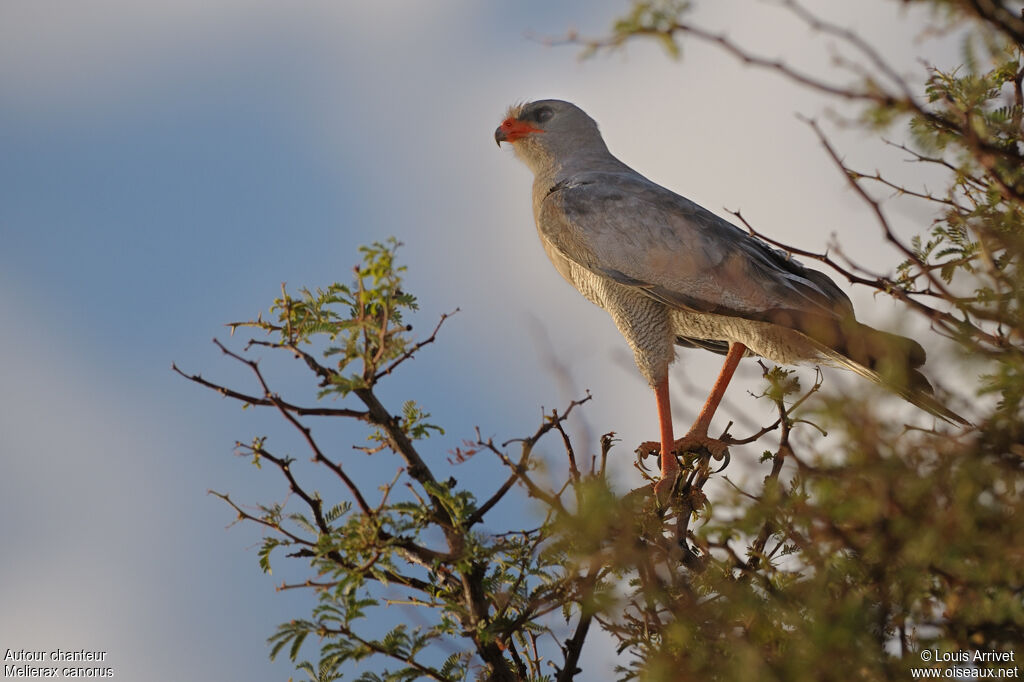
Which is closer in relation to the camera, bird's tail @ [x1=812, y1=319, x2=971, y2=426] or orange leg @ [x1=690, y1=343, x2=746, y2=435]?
bird's tail @ [x1=812, y1=319, x2=971, y2=426]

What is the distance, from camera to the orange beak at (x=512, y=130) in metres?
6.89

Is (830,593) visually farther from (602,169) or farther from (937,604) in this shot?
(602,169)

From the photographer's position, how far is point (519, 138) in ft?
22.7

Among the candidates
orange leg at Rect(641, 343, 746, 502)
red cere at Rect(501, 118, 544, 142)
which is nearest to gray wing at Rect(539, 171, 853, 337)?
orange leg at Rect(641, 343, 746, 502)

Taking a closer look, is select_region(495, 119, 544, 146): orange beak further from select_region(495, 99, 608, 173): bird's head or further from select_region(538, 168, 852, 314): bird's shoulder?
select_region(538, 168, 852, 314): bird's shoulder

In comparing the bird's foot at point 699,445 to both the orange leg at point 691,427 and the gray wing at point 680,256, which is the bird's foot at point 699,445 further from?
the gray wing at point 680,256

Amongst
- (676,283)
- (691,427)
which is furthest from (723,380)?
(676,283)

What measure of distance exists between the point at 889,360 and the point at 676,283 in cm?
323

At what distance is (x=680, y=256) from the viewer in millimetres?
5574

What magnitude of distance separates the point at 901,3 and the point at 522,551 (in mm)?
2164

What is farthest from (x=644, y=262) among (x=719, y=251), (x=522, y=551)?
(x=522, y=551)

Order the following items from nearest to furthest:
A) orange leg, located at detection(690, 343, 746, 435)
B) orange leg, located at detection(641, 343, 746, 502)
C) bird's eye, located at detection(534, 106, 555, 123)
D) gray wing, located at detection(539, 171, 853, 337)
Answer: gray wing, located at detection(539, 171, 853, 337), orange leg, located at detection(641, 343, 746, 502), orange leg, located at detection(690, 343, 746, 435), bird's eye, located at detection(534, 106, 555, 123)

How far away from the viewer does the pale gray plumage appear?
5277mm

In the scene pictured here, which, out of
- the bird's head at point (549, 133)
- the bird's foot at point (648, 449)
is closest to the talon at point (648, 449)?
the bird's foot at point (648, 449)
